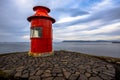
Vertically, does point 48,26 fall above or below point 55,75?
above

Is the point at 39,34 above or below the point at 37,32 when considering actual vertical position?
below

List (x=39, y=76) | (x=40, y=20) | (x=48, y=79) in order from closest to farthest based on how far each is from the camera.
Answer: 1. (x=48, y=79)
2. (x=39, y=76)
3. (x=40, y=20)

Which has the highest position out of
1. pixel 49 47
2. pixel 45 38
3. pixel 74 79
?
pixel 45 38

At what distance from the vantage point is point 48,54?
26.2ft

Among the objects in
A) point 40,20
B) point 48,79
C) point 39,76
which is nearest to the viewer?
point 48,79

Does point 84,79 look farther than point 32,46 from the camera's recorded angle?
No

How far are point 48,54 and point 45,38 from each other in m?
1.34

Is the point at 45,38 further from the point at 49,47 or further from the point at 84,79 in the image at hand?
the point at 84,79

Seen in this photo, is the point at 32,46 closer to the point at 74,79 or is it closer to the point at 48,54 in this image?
the point at 48,54

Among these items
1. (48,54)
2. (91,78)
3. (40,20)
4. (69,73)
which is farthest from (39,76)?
(40,20)

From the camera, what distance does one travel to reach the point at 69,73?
4.32 metres

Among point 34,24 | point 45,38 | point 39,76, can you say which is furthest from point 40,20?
point 39,76

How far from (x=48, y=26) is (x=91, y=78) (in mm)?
5512

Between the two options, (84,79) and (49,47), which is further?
(49,47)
